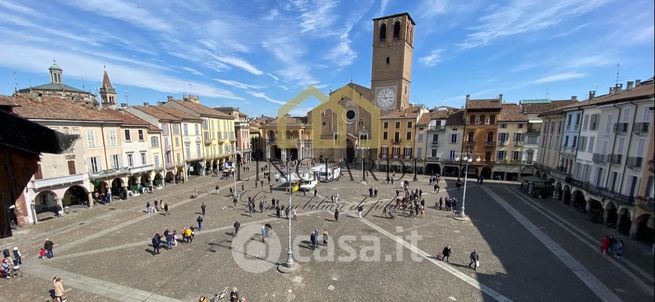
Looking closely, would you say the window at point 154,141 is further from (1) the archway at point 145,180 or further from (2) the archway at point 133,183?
(2) the archway at point 133,183

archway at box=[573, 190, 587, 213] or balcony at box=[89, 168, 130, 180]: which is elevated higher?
balcony at box=[89, 168, 130, 180]

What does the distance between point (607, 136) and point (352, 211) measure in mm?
22376

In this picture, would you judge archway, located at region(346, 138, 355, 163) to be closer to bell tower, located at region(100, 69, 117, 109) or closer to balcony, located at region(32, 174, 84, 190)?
balcony, located at region(32, 174, 84, 190)

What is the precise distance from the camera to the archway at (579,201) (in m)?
26.3

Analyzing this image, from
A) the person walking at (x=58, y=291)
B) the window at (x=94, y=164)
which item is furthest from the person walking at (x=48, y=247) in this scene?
the window at (x=94, y=164)

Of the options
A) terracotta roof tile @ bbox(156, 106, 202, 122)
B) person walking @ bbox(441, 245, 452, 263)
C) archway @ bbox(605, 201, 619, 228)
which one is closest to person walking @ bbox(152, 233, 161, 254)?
person walking @ bbox(441, 245, 452, 263)

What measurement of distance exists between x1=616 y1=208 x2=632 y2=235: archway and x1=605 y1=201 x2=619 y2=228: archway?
21.2 inches

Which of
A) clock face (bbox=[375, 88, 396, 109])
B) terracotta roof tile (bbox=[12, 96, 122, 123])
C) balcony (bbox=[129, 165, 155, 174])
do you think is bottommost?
balcony (bbox=[129, 165, 155, 174])

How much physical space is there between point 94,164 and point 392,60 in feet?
156

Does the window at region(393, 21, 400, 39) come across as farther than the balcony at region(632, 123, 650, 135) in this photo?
Yes

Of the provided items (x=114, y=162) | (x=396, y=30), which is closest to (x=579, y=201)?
(x=396, y=30)

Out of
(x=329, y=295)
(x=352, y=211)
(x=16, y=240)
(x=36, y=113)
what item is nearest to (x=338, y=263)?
(x=329, y=295)

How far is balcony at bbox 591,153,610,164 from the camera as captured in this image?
72.7ft

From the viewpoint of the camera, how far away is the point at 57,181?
23500 millimetres
